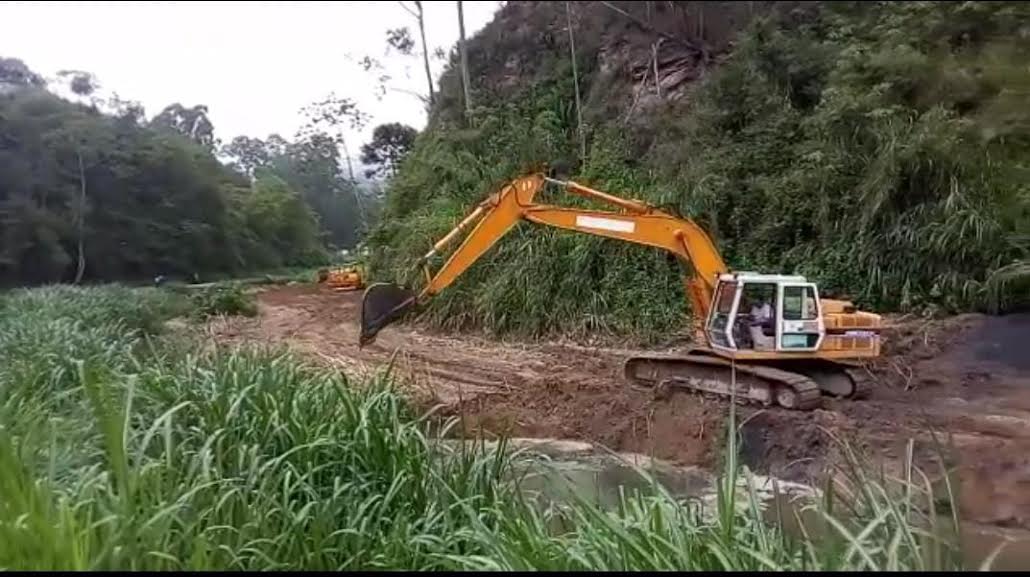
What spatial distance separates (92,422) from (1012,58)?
11695 millimetres

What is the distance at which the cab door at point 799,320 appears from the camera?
730 cm

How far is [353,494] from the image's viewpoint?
3102 mm

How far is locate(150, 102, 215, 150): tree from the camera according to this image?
40.5 ft

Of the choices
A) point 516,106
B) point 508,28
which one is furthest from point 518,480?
point 508,28

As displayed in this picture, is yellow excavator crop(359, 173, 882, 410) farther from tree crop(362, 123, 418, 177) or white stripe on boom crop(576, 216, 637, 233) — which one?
tree crop(362, 123, 418, 177)

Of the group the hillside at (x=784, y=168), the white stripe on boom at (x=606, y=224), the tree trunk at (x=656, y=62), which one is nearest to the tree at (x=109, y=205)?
the hillside at (x=784, y=168)

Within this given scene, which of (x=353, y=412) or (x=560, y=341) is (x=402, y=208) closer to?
(x=560, y=341)

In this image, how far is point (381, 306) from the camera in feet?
25.8

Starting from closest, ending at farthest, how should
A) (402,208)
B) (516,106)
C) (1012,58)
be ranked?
(1012,58), (402,208), (516,106)

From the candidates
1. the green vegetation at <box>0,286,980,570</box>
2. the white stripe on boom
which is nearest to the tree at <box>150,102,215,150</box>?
the white stripe on boom

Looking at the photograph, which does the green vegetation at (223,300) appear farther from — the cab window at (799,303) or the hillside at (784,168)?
the cab window at (799,303)

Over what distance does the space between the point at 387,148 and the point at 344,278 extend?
6.37m

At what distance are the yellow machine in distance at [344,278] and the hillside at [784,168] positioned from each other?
1.19 ft

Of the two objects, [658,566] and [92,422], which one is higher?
[92,422]
